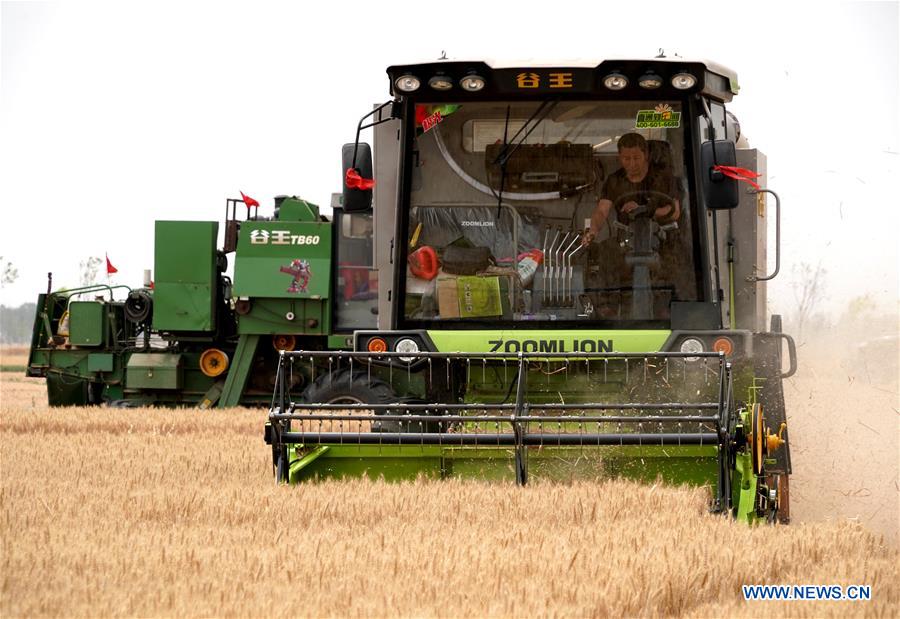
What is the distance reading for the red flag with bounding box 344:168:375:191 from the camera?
7188 millimetres

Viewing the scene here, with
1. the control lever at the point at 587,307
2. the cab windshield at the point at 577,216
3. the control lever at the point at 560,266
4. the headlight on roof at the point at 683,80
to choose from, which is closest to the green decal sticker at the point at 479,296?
the cab windshield at the point at 577,216

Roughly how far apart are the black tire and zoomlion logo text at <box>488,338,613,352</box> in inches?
21.9

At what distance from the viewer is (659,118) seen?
7348 mm

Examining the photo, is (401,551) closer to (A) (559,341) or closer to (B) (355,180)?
(A) (559,341)

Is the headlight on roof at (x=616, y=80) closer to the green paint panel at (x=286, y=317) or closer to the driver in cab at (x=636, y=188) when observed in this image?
the driver in cab at (x=636, y=188)

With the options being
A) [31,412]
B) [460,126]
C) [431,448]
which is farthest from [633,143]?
[31,412]

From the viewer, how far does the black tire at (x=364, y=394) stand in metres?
7.24

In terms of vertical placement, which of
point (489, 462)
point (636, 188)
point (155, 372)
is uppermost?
point (636, 188)

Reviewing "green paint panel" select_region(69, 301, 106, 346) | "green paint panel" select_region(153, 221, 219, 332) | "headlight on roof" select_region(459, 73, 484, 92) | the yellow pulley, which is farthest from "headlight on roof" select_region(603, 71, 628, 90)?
"green paint panel" select_region(69, 301, 106, 346)

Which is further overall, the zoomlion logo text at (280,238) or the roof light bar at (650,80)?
the zoomlion logo text at (280,238)

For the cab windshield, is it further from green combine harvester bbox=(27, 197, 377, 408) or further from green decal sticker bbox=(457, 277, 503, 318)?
green combine harvester bbox=(27, 197, 377, 408)

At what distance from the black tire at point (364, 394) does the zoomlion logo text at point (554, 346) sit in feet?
1.83

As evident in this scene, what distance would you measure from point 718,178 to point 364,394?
277 cm

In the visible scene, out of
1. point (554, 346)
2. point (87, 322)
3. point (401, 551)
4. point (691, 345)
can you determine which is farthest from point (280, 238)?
point (401, 551)
